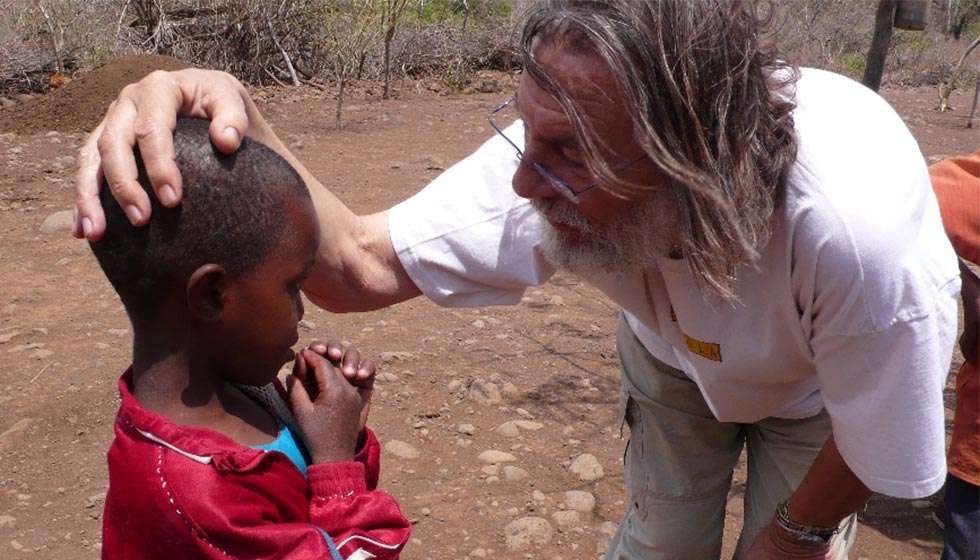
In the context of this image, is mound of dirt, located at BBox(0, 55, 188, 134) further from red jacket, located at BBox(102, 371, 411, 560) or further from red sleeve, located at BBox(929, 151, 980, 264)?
red jacket, located at BBox(102, 371, 411, 560)

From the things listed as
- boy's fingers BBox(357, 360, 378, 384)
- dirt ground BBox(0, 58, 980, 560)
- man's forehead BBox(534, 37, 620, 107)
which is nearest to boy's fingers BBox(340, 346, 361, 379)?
boy's fingers BBox(357, 360, 378, 384)

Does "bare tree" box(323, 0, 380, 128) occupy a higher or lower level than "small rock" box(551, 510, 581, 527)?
lower

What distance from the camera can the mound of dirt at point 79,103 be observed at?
848 cm

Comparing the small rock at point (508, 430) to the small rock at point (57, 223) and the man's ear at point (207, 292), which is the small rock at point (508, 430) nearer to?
the man's ear at point (207, 292)

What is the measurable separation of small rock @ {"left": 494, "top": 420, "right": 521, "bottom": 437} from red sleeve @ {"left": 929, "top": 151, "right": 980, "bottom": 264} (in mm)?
→ 1657

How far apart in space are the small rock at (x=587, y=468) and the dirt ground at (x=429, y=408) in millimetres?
23

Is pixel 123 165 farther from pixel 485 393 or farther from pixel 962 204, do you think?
pixel 485 393

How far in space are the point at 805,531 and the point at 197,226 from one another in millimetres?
1420

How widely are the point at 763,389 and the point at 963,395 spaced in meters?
0.98

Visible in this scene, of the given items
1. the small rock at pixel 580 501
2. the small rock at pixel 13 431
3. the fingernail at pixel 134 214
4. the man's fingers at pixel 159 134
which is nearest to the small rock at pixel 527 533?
the small rock at pixel 580 501

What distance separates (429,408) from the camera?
4039mm

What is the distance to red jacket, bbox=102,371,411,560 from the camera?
1572 millimetres

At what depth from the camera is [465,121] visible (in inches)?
378


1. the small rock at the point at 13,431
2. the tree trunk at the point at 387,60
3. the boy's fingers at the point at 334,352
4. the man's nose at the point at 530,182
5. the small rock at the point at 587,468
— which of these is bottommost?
the tree trunk at the point at 387,60
